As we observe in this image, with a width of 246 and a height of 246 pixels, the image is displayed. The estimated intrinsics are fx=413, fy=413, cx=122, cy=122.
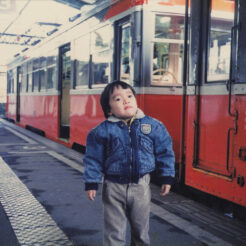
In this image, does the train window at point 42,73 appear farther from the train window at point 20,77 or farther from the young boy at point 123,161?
the young boy at point 123,161

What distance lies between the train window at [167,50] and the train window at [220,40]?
1528 mm

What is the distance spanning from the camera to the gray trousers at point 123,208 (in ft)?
8.45

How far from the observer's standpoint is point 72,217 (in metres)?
4.05

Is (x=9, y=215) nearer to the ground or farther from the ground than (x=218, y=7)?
nearer to the ground

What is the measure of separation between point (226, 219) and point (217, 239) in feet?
2.10

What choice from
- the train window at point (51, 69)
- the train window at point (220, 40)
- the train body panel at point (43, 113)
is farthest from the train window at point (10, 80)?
the train window at point (220, 40)

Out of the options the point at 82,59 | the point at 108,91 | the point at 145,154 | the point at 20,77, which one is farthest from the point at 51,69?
the point at 145,154

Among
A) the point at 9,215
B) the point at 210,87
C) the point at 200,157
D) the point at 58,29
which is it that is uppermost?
the point at 58,29

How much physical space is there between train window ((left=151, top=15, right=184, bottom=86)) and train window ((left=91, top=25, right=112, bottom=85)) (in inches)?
40.2

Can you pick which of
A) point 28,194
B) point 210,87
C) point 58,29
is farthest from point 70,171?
point 58,29

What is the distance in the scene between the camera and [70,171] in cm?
649

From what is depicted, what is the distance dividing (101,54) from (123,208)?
495 centimetres

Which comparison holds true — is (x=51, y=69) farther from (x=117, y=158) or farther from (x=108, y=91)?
(x=117, y=158)

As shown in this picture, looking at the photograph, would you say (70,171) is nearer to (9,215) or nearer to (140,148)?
(9,215)
